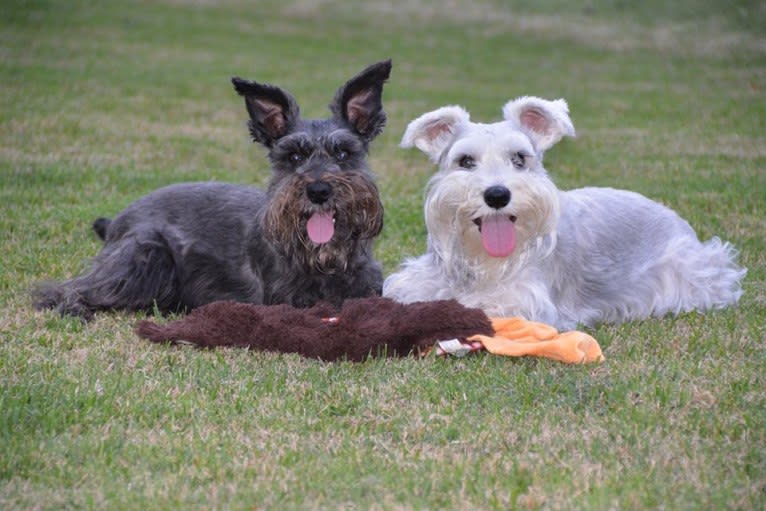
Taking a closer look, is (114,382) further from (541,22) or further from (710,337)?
(541,22)

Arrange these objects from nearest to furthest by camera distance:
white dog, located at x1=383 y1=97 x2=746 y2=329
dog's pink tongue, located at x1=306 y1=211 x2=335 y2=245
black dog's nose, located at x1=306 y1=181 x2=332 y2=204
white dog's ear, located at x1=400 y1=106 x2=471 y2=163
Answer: white dog, located at x1=383 y1=97 x2=746 y2=329 → black dog's nose, located at x1=306 y1=181 x2=332 y2=204 → dog's pink tongue, located at x1=306 y1=211 x2=335 y2=245 → white dog's ear, located at x1=400 y1=106 x2=471 y2=163

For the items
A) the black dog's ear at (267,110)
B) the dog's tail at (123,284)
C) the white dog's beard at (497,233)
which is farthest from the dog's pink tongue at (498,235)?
the dog's tail at (123,284)

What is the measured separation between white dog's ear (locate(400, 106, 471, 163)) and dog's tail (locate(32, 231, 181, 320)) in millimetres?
2022

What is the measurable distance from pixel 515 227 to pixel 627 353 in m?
1.03

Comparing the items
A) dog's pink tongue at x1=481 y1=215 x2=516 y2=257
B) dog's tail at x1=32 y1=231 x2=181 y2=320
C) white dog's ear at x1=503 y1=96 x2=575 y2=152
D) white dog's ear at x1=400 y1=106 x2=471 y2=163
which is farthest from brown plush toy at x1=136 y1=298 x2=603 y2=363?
white dog's ear at x1=503 y1=96 x2=575 y2=152

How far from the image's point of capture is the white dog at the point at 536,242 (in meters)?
6.76

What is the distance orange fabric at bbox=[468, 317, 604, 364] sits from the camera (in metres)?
6.33

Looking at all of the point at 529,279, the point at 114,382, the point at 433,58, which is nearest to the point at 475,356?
the point at 529,279

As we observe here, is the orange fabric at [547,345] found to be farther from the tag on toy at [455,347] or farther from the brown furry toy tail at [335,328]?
the brown furry toy tail at [335,328]

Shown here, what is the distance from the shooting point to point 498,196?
659 cm

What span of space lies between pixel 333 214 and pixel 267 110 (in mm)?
931

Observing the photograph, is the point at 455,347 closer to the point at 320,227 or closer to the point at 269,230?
the point at 320,227

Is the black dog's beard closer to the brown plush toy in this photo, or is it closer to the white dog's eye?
the brown plush toy

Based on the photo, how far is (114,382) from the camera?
19.4ft
